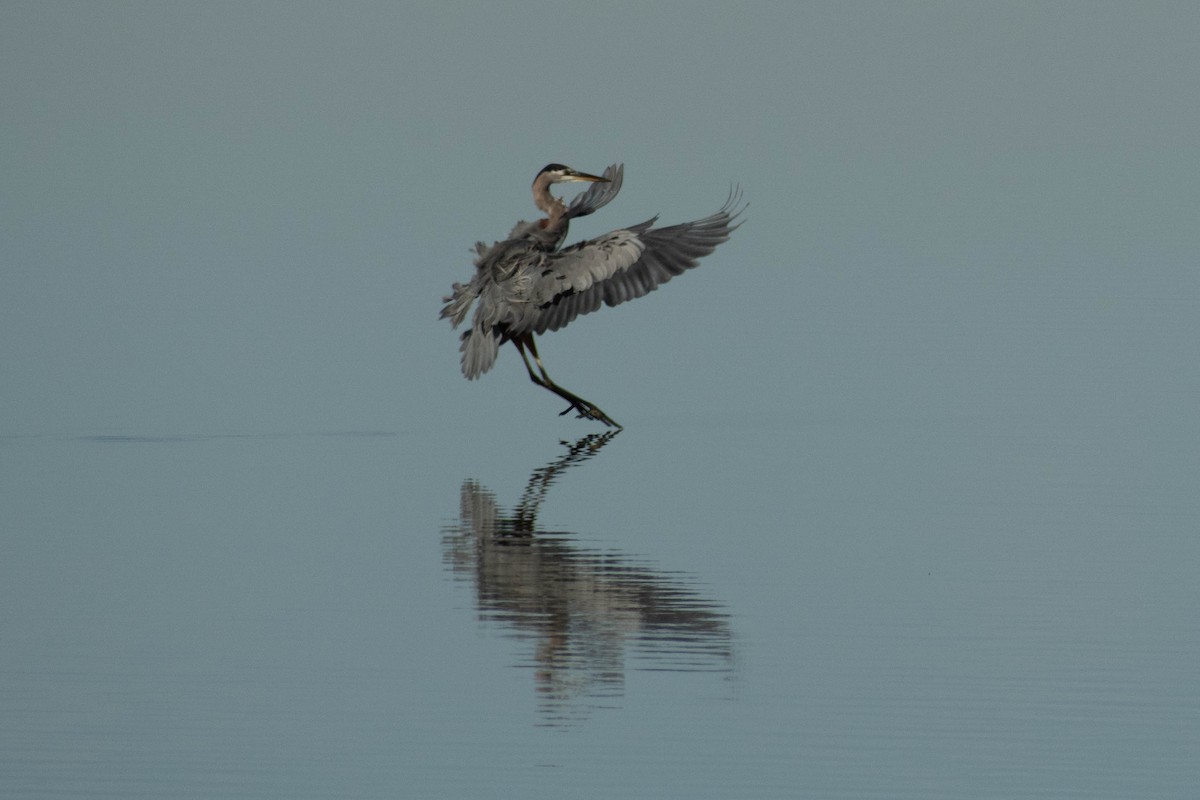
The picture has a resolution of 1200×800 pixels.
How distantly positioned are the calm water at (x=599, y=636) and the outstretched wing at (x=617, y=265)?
213 centimetres

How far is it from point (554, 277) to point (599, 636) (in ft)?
25.3

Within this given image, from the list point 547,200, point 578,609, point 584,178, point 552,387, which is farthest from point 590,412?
point 578,609

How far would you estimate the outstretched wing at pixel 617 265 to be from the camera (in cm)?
1684

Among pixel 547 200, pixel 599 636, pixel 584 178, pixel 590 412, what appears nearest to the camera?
pixel 599 636

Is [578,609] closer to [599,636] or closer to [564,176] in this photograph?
[599,636]

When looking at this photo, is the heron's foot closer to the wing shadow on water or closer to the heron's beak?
the heron's beak

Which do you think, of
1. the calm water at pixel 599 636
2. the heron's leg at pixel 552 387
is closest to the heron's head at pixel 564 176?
the heron's leg at pixel 552 387

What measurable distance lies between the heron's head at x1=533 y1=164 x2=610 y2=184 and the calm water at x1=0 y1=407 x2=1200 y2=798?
4047 millimetres

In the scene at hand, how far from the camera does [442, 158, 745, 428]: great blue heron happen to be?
16.7 meters

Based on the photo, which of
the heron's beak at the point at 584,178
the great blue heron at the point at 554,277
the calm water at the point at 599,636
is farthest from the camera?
the heron's beak at the point at 584,178

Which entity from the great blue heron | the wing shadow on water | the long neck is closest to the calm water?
the wing shadow on water

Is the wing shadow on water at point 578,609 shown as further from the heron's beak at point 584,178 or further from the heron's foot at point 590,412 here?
the heron's beak at point 584,178

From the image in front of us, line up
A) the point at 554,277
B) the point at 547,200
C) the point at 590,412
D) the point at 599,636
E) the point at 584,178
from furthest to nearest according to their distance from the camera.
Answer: the point at 584,178 → the point at 547,200 → the point at 590,412 → the point at 554,277 → the point at 599,636

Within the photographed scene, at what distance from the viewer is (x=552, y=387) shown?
17.5m
